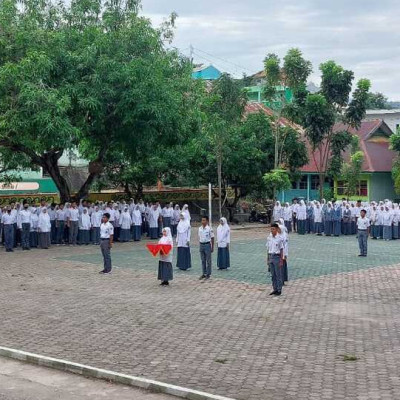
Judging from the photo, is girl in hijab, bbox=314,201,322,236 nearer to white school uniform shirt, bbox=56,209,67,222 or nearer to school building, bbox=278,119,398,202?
school building, bbox=278,119,398,202

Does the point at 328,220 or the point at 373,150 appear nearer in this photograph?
the point at 328,220

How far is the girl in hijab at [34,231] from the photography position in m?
24.0

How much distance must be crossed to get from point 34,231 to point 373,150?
24.8 metres

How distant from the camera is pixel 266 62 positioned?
3419 centimetres

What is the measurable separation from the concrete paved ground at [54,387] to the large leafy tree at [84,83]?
13.2 metres

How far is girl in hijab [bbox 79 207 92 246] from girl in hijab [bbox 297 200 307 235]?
32.3 ft

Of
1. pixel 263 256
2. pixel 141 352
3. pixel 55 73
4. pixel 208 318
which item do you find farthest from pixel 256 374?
pixel 55 73

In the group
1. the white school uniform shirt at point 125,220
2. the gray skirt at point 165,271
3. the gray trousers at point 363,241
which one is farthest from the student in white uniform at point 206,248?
the white school uniform shirt at point 125,220

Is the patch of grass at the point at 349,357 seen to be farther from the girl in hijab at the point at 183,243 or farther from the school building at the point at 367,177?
the school building at the point at 367,177

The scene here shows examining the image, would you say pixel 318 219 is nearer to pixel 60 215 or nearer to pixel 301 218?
pixel 301 218

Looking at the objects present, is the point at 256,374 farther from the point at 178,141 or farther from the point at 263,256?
the point at 178,141

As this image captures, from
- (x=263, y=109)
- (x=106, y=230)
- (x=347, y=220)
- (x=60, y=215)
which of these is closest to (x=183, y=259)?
(x=106, y=230)

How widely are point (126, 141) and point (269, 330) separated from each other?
50.8 feet

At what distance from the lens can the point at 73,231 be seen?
998 inches
